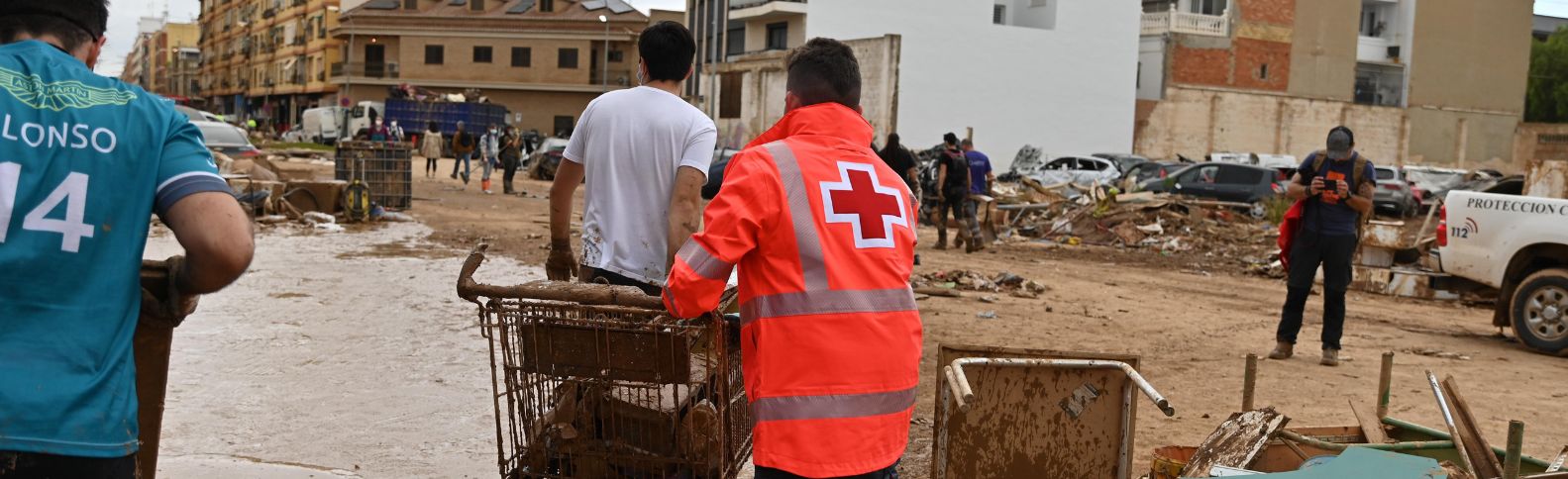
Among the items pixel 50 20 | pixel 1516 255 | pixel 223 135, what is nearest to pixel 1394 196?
pixel 1516 255

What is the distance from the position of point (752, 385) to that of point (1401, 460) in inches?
79.7

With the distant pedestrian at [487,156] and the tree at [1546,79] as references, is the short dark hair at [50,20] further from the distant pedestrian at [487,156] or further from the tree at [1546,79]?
the tree at [1546,79]

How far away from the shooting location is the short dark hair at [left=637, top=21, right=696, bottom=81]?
4465mm

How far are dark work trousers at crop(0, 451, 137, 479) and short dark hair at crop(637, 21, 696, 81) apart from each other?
2.45 metres

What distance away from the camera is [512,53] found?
71938 millimetres

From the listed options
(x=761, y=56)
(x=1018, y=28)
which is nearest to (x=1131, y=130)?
(x=1018, y=28)

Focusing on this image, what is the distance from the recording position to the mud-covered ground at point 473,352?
5.84 meters

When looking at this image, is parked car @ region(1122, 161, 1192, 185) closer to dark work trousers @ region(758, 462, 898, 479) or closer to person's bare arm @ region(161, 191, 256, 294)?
dark work trousers @ region(758, 462, 898, 479)

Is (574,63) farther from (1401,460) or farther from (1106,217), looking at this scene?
(1401,460)

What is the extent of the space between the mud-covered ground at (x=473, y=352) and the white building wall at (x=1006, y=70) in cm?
3125

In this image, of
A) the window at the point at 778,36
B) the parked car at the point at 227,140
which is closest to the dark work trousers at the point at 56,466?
the parked car at the point at 227,140

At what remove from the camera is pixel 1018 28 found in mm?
48312

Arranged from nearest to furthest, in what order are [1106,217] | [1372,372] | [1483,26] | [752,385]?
[752,385], [1372,372], [1106,217], [1483,26]

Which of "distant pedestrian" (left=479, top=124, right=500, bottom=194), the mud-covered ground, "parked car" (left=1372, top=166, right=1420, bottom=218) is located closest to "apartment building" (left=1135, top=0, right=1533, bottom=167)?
"parked car" (left=1372, top=166, right=1420, bottom=218)
